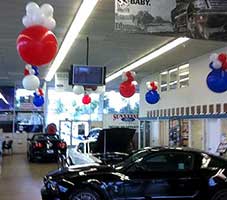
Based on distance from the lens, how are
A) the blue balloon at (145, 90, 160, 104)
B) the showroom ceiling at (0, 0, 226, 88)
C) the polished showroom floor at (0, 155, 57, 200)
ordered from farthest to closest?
1. the blue balloon at (145, 90, 160, 104)
2. the showroom ceiling at (0, 0, 226, 88)
3. the polished showroom floor at (0, 155, 57, 200)

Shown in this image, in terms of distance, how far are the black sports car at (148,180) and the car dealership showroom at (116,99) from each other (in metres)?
0.02

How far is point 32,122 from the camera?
77.2 ft

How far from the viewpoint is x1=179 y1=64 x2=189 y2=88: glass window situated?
49.8 feet

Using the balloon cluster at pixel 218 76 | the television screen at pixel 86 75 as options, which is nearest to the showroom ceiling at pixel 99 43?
the television screen at pixel 86 75

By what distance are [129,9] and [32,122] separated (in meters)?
18.9

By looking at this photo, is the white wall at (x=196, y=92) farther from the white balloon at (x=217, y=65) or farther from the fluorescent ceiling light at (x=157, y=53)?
the white balloon at (x=217, y=65)

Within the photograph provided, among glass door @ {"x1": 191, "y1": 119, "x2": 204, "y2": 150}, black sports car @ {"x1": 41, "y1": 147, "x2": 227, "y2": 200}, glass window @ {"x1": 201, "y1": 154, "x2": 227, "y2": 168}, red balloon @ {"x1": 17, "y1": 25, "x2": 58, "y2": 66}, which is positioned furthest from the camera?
glass door @ {"x1": 191, "y1": 119, "x2": 204, "y2": 150}

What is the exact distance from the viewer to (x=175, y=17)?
5.76 meters

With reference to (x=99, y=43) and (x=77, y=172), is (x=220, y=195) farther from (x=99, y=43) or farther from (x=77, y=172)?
(x=99, y=43)

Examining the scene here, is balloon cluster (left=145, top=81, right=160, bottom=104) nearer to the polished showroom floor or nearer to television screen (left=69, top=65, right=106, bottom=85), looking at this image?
television screen (left=69, top=65, right=106, bottom=85)

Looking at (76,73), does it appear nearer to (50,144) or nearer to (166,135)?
(50,144)

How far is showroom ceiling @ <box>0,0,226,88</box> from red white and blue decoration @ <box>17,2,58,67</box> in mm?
2169

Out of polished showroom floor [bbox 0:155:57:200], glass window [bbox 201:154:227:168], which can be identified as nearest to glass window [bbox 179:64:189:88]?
polished showroom floor [bbox 0:155:57:200]

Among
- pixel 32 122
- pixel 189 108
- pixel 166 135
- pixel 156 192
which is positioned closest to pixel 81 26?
pixel 156 192
